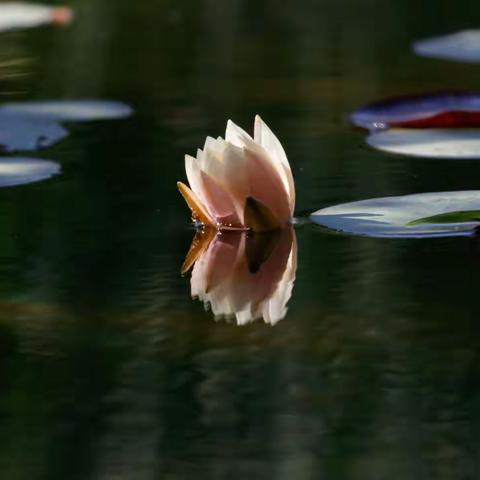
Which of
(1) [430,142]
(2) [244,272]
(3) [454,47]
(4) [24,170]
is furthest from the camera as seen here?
(3) [454,47]

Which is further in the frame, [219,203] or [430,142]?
[430,142]

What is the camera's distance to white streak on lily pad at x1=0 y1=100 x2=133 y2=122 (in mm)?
2885

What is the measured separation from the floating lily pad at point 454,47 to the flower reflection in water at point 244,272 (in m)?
1.46

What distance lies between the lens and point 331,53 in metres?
3.58

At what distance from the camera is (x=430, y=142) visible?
255 cm

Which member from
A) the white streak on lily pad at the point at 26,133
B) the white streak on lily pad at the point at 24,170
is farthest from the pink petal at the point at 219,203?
the white streak on lily pad at the point at 26,133

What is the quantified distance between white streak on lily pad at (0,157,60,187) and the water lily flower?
40cm

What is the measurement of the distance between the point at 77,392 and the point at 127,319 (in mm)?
238

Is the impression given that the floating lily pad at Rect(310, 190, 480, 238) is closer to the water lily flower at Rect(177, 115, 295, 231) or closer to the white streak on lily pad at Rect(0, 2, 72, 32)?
the water lily flower at Rect(177, 115, 295, 231)

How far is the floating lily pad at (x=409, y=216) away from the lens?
1957 millimetres

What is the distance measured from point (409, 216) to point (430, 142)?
0.56m

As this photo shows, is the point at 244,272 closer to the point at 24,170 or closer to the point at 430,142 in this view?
the point at 24,170

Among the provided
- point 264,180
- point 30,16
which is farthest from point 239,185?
point 30,16

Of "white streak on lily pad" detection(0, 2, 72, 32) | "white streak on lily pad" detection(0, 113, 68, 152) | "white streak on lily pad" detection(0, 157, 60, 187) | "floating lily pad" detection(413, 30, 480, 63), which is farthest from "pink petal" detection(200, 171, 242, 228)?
"white streak on lily pad" detection(0, 2, 72, 32)
